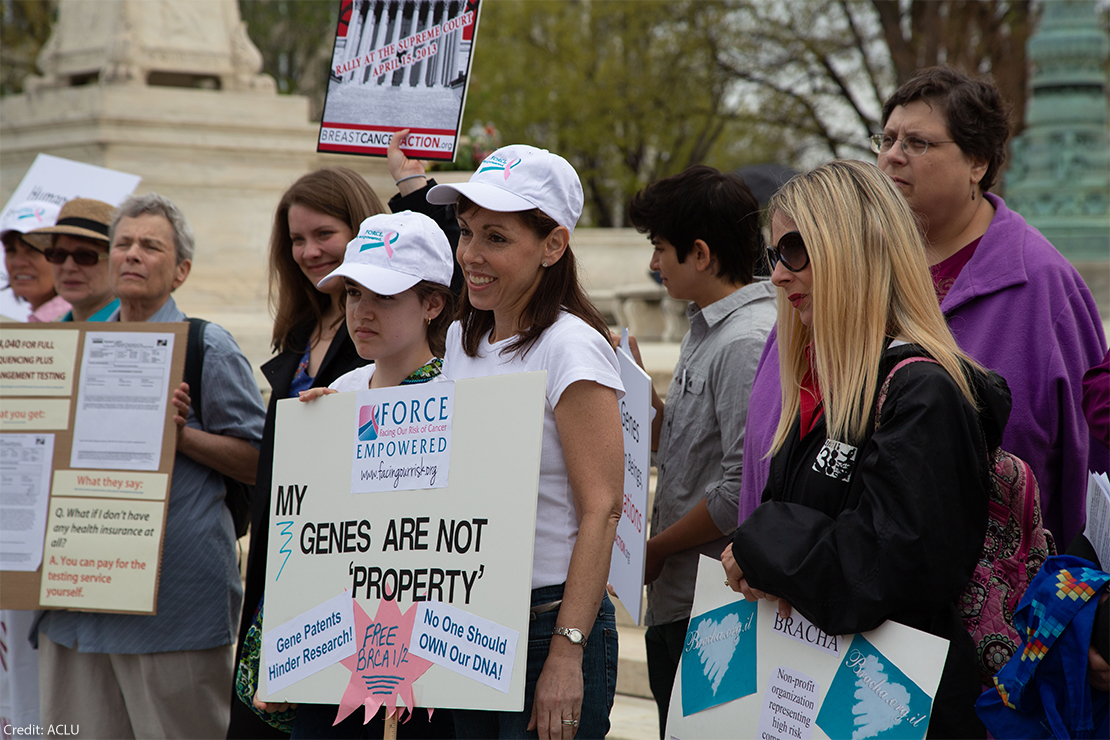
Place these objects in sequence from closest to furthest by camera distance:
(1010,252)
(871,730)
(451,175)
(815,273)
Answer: (871,730), (815,273), (1010,252), (451,175)

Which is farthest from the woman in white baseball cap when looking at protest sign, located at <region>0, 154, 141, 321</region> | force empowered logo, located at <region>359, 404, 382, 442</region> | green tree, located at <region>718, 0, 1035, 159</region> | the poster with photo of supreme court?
green tree, located at <region>718, 0, 1035, 159</region>

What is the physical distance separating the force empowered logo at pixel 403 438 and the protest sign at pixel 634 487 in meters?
0.56

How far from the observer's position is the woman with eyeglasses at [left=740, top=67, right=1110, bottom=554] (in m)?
2.87

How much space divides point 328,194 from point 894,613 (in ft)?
7.97

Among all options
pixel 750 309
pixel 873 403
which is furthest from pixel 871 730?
pixel 750 309

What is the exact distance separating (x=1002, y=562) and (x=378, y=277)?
173 cm

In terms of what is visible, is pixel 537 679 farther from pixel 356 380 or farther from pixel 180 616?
pixel 180 616

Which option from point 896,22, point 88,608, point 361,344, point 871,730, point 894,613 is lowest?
point 88,608

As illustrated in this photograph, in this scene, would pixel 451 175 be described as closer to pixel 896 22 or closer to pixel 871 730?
pixel 871 730

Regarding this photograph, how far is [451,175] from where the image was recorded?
12.1 meters

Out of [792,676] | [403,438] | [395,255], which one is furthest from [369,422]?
[792,676]

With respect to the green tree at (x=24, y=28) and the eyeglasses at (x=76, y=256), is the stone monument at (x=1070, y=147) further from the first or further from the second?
the green tree at (x=24, y=28)

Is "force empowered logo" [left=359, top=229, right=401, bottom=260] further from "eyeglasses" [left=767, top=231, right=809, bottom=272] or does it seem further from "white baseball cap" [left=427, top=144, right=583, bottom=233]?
"eyeglasses" [left=767, top=231, right=809, bottom=272]

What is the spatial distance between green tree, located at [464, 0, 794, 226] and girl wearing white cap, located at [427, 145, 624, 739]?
24527mm
